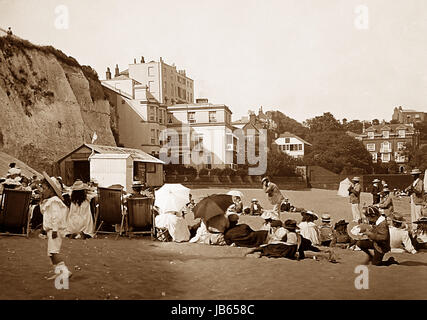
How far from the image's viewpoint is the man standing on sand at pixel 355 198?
477 cm

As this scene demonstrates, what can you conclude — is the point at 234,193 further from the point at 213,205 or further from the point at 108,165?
the point at 108,165

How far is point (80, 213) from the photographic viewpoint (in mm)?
5457

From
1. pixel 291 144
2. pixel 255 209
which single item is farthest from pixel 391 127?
pixel 255 209

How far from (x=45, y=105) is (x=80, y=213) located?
259 centimetres

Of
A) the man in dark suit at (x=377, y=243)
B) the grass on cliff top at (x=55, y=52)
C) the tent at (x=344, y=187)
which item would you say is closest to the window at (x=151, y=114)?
the grass on cliff top at (x=55, y=52)

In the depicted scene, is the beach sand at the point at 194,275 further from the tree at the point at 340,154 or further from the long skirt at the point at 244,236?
the tree at the point at 340,154

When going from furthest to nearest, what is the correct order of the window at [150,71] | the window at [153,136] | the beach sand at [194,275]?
the window at [153,136] → the window at [150,71] → the beach sand at [194,275]

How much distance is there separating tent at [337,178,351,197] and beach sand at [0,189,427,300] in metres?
0.70

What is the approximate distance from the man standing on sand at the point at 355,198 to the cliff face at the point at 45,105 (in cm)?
308

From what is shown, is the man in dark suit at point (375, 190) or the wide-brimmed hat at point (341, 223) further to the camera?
the wide-brimmed hat at point (341, 223)

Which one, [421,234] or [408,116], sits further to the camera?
[421,234]

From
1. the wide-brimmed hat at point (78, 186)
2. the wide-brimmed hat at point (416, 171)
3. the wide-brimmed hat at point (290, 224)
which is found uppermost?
the wide-brimmed hat at point (416, 171)

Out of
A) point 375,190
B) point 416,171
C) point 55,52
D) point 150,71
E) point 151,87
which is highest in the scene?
point 55,52
